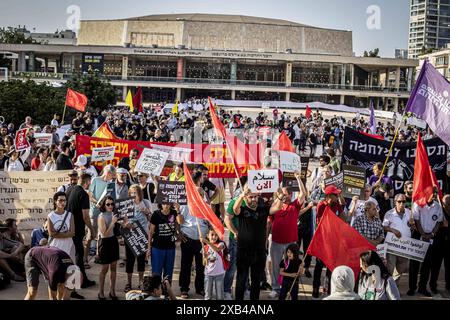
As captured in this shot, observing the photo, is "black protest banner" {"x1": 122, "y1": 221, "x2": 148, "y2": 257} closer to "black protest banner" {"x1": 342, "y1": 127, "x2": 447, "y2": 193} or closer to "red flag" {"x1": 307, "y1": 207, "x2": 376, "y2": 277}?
"red flag" {"x1": 307, "y1": 207, "x2": 376, "y2": 277}

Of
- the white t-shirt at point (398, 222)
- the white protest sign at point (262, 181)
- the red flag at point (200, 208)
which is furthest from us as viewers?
the white t-shirt at point (398, 222)

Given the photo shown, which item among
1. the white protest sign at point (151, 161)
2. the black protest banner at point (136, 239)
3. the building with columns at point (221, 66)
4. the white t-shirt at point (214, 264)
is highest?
the building with columns at point (221, 66)

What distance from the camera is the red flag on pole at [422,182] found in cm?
870

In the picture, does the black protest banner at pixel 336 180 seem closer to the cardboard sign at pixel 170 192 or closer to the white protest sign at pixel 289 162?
the white protest sign at pixel 289 162

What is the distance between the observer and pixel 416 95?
9766mm

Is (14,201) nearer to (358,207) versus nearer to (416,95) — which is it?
(358,207)

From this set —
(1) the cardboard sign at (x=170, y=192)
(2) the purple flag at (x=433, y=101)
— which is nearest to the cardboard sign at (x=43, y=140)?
(1) the cardboard sign at (x=170, y=192)

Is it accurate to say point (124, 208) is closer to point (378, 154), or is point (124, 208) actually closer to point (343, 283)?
point (343, 283)

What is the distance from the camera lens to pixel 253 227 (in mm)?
7293

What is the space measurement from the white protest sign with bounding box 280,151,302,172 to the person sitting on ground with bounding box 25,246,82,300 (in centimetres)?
447

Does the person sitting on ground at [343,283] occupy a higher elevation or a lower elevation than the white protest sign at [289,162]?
lower

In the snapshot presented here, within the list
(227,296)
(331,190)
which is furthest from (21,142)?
(331,190)

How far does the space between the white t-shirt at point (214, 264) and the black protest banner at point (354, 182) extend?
7.79 feet
